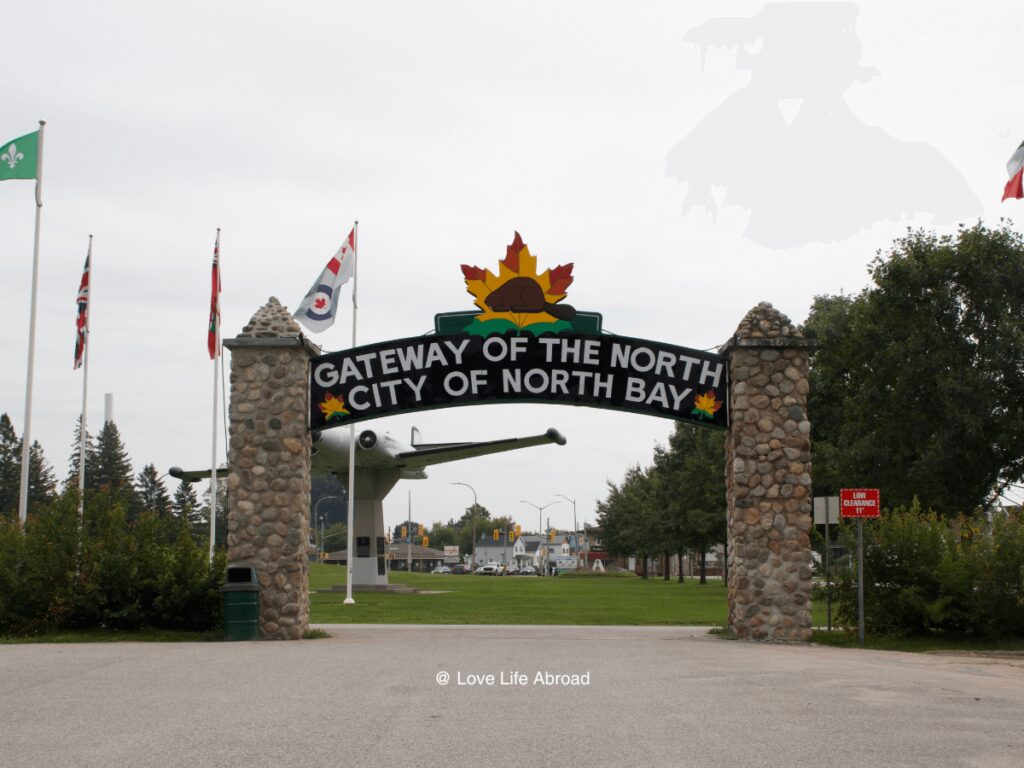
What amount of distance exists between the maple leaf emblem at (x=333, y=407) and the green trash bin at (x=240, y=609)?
10.1 ft

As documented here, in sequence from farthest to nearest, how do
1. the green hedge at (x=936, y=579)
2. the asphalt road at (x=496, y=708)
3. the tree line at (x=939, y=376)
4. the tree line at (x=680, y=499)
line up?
the tree line at (x=680, y=499) → the tree line at (x=939, y=376) → the green hedge at (x=936, y=579) → the asphalt road at (x=496, y=708)

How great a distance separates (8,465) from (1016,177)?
89037 millimetres

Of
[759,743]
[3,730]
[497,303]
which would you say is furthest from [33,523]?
[759,743]

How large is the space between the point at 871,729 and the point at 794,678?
331 cm

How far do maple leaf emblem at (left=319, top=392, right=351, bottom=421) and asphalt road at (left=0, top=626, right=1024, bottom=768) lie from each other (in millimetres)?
4438

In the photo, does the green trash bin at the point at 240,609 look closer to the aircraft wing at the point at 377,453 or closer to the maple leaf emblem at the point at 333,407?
the maple leaf emblem at the point at 333,407

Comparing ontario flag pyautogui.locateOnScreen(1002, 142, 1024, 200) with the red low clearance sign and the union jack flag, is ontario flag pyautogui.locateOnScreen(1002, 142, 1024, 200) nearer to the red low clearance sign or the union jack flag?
the red low clearance sign

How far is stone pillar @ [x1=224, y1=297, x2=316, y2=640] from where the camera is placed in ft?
58.2

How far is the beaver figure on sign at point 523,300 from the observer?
61.5ft

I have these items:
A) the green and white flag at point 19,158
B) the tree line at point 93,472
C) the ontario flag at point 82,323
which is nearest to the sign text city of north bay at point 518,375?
the green and white flag at point 19,158

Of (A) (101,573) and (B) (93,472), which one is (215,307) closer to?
(A) (101,573)

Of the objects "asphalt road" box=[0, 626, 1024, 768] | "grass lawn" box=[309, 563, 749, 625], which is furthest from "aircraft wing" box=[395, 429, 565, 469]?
"asphalt road" box=[0, 626, 1024, 768]

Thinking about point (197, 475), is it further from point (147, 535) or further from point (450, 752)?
point (450, 752)

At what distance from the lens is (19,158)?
24.1 metres
